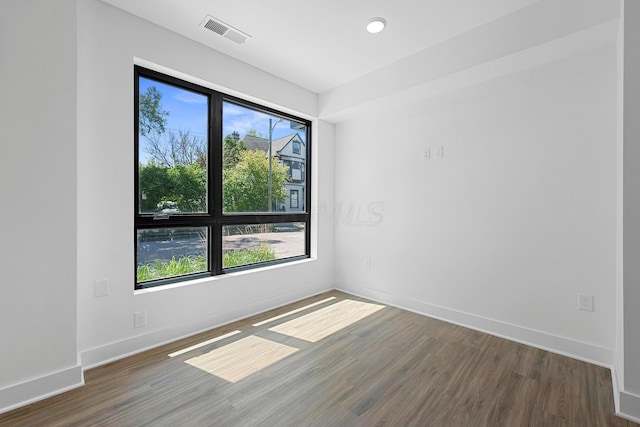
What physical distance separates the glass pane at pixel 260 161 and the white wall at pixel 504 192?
714mm

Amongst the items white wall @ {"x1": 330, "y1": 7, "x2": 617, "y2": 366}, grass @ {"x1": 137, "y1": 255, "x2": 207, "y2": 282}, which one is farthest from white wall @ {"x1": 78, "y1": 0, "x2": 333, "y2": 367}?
white wall @ {"x1": 330, "y1": 7, "x2": 617, "y2": 366}

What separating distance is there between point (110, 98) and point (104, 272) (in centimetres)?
136

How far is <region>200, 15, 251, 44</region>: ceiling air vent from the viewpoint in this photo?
→ 247 centimetres

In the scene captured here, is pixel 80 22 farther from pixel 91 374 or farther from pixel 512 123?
pixel 512 123

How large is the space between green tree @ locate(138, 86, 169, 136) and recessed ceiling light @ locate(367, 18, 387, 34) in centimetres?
197

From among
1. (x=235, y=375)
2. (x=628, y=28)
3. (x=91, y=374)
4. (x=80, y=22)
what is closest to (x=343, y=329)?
(x=235, y=375)

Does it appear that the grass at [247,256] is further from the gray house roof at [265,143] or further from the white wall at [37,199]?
the white wall at [37,199]

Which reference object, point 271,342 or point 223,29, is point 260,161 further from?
point 271,342

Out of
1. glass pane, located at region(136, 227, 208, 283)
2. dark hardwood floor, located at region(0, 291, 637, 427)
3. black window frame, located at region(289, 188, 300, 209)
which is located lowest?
dark hardwood floor, located at region(0, 291, 637, 427)

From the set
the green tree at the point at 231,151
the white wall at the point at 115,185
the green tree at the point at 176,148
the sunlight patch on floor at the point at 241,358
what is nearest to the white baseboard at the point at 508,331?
the sunlight patch on floor at the point at 241,358

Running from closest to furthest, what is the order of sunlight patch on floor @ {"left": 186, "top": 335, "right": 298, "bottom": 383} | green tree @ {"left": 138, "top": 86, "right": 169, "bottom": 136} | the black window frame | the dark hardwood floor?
1. the dark hardwood floor
2. sunlight patch on floor @ {"left": 186, "top": 335, "right": 298, "bottom": 383}
3. green tree @ {"left": 138, "top": 86, "right": 169, "bottom": 136}
4. the black window frame

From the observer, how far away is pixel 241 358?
237 cm

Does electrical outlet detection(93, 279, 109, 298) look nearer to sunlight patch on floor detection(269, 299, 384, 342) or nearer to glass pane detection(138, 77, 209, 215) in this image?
glass pane detection(138, 77, 209, 215)

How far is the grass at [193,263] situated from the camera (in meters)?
2.68
